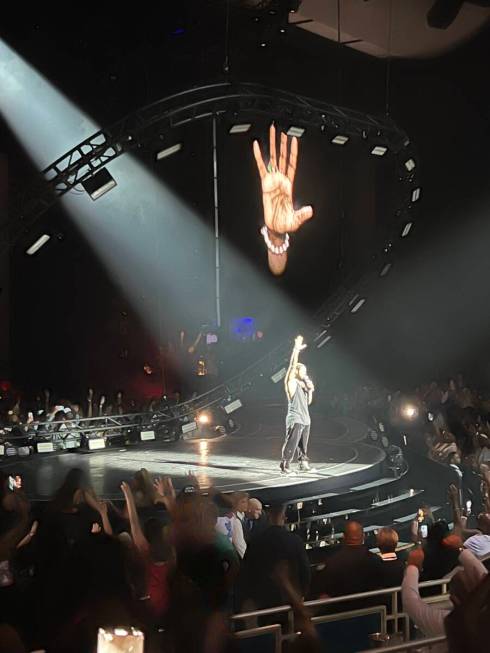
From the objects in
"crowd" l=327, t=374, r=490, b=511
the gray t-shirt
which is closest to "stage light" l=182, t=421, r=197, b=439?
"crowd" l=327, t=374, r=490, b=511

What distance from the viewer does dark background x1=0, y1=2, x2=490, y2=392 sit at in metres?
17.5

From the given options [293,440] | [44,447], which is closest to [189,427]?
[44,447]

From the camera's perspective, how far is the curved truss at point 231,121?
13.2 metres

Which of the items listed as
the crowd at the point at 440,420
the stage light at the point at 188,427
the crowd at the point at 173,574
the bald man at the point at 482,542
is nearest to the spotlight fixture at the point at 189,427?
the stage light at the point at 188,427

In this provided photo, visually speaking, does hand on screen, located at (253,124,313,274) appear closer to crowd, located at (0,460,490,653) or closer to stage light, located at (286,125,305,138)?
stage light, located at (286,125,305,138)

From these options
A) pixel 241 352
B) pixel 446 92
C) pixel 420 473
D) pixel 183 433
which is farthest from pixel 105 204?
pixel 420 473

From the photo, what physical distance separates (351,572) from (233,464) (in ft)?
25.8

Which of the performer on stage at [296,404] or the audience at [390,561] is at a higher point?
the performer on stage at [296,404]

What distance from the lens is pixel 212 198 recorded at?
2116 cm

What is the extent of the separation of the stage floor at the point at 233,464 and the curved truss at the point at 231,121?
1132mm

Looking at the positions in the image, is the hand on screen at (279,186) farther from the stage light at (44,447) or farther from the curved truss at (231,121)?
the stage light at (44,447)

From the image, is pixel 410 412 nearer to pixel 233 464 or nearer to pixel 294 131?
pixel 233 464

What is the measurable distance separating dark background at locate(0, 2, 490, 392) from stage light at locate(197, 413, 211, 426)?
4497 mm

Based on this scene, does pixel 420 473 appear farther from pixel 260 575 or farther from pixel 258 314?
pixel 258 314
